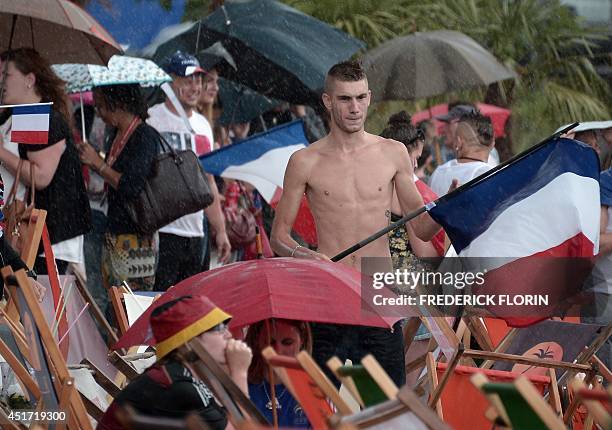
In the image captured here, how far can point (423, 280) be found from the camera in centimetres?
771

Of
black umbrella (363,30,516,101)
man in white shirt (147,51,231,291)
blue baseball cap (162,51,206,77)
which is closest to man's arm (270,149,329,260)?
man in white shirt (147,51,231,291)

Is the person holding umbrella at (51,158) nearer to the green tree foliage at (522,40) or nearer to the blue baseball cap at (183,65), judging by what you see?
the blue baseball cap at (183,65)

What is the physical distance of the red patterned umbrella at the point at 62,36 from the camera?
29.6ft

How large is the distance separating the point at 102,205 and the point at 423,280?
3131mm

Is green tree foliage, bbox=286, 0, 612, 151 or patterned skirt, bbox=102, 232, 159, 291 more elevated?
green tree foliage, bbox=286, 0, 612, 151

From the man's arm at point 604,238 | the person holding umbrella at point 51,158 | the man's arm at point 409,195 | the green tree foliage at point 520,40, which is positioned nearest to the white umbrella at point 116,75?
the person holding umbrella at point 51,158

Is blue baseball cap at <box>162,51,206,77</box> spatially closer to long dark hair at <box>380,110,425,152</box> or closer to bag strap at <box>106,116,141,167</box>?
bag strap at <box>106,116,141,167</box>

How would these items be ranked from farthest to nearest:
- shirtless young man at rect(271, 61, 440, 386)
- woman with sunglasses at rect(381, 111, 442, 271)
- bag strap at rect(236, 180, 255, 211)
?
bag strap at rect(236, 180, 255, 211)
woman with sunglasses at rect(381, 111, 442, 271)
shirtless young man at rect(271, 61, 440, 386)

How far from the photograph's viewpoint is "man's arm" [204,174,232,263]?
10.6 meters

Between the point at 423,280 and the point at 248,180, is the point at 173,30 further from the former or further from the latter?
the point at 423,280

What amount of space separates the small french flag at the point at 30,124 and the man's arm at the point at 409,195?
186cm

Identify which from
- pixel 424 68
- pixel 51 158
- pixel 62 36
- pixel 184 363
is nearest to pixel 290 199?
pixel 51 158

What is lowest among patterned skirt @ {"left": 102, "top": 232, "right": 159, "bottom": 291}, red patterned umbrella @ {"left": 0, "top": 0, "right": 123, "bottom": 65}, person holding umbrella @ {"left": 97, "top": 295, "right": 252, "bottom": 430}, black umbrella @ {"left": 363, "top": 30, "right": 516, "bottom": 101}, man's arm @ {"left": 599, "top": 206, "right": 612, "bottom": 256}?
patterned skirt @ {"left": 102, "top": 232, "right": 159, "bottom": 291}

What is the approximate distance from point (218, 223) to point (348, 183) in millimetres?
3382
